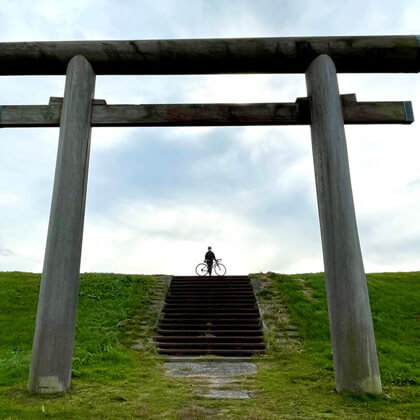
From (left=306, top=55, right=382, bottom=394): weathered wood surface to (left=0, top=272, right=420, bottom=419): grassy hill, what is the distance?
0.41 metres

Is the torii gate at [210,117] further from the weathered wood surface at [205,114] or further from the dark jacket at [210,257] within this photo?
the dark jacket at [210,257]

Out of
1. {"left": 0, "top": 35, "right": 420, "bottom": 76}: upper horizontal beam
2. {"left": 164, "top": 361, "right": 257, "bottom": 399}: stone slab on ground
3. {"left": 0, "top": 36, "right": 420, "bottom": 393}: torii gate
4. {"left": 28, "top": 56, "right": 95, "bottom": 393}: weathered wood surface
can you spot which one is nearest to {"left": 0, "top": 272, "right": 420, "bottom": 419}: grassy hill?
{"left": 164, "top": 361, "right": 257, "bottom": 399}: stone slab on ground

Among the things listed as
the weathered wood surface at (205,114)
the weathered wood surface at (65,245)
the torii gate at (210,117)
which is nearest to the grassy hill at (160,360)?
the weathered wood surface at (65,245)

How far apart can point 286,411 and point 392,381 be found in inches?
94.2

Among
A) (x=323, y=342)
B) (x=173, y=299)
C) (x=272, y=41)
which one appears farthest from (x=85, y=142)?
(x=173, y=299)

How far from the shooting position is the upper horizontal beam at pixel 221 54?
5.98 m

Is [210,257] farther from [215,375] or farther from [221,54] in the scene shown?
[221,54]

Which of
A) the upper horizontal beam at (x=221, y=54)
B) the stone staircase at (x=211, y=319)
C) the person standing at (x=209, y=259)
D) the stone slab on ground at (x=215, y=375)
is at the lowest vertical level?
the stone slab on ground at (x=215, y=375)

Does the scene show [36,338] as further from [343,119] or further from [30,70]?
[343,119]

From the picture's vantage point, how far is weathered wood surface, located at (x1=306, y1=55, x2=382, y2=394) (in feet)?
15.3

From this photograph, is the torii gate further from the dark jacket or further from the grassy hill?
the dark jacket

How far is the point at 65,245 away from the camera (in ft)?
16.9

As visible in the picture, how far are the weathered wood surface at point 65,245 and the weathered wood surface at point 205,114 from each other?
0.32 metres

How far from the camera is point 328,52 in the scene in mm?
5953
